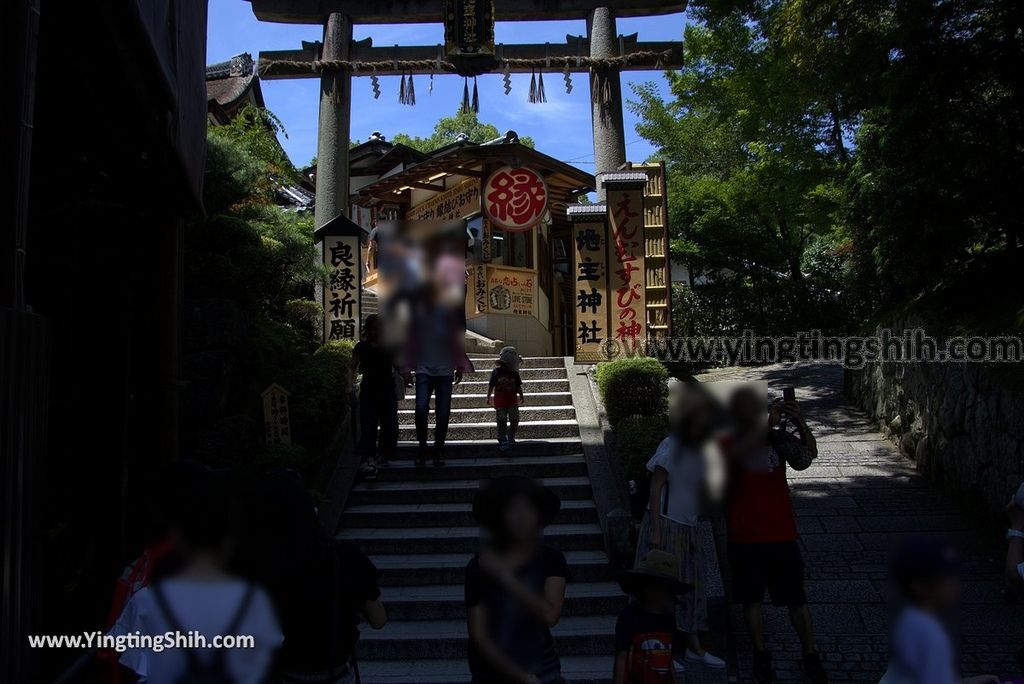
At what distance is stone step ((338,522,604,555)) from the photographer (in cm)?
762

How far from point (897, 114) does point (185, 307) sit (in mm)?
8192

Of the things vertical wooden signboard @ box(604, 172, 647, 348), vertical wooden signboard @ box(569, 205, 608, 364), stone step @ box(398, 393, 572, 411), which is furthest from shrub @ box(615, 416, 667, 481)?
vertical wooden signboard @ box(604, 172, 647, 348)

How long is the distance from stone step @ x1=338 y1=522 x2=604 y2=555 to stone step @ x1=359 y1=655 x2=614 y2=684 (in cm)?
144

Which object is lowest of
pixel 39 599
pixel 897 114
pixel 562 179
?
pixel 39 599

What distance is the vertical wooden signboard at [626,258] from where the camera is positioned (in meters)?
12.7

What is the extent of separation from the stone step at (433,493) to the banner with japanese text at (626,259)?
4.53 m

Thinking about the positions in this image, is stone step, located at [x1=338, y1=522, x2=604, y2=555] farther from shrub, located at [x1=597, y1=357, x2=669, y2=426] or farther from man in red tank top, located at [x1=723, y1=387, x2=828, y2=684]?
man in red tank top, located at [x1=723, y1=387, x2=828, y2=684]

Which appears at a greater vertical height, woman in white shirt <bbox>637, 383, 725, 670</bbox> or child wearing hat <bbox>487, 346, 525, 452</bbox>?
child wearing hat <bbox>487, 346, 525, 452</bbox>

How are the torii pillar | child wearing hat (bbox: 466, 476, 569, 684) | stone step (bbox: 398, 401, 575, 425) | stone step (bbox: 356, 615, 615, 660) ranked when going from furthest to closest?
the torii pillar
stone step (bbox: 398, 401, 575, 425)
stone step (bbox: 356, 615, 615, 660)
child wearing hat (bbox: 466, 476, 569, 684)

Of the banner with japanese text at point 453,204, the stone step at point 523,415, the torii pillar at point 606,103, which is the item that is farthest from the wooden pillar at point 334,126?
the stone step at point 523,415

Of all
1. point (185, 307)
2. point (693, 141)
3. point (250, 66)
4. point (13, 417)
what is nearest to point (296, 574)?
point (13, 417)

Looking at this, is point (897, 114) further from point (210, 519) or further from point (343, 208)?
point (343, 208)

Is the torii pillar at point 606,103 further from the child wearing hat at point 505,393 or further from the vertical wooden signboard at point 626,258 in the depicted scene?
the child wearing hat at point 505,393

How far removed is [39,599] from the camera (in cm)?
367
